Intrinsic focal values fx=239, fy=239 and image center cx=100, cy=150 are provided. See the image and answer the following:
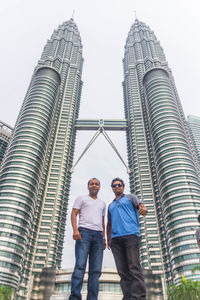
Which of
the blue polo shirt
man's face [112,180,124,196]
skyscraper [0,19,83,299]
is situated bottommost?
the blue polo shirt

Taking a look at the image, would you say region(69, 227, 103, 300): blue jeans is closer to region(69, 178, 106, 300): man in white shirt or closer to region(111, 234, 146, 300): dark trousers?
region(69, 178, 106, 300): man in white shirt

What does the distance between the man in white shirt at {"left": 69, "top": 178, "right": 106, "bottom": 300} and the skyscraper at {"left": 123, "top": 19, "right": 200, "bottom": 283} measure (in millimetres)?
65390

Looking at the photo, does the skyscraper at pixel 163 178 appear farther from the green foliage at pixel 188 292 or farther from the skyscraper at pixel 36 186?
the green foliage at pixel 188 292

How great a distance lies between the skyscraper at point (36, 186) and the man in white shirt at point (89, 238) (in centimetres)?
6606

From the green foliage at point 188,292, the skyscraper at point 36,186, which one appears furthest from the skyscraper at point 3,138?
the green foliage at point 188,292

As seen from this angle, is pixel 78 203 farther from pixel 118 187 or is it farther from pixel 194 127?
pixel 194 127

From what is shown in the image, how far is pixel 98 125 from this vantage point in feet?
407

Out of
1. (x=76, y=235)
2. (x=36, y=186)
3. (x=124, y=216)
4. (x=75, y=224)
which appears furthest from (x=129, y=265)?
(x=36, y=186)

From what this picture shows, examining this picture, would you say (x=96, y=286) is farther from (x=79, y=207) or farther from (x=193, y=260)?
(x=193, y=260)

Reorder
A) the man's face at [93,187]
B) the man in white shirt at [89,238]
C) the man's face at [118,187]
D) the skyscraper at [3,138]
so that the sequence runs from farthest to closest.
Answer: the skyscraper at [3,138] < the man's face at [93,187] < the man's face at [118,187] < the man in white shirt at [89,238]

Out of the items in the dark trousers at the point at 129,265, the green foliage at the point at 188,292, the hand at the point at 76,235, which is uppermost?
the green foliage at the point at 188,292

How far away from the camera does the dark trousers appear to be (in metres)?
5.09

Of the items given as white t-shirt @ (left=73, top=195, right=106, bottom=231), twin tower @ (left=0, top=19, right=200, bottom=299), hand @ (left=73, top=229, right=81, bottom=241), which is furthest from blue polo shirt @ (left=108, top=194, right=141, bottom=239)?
twin tower @ (left=0, top=19, right=200, bottom=299)

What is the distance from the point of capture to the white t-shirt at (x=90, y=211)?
6.37 m
